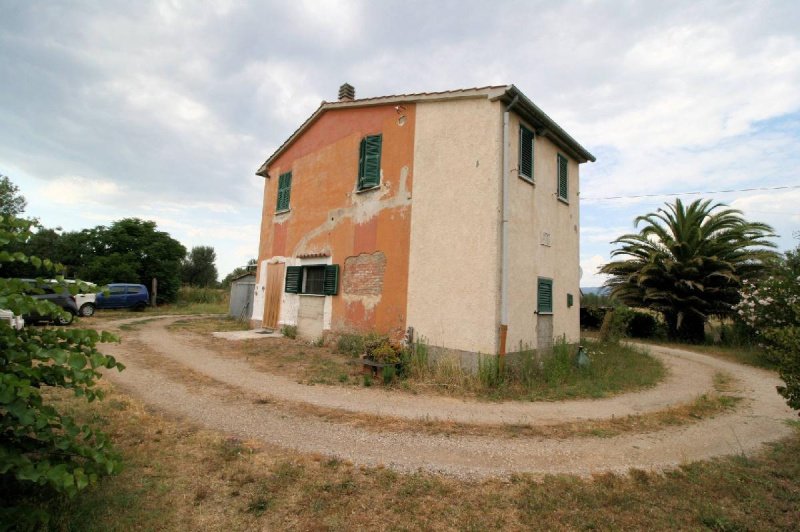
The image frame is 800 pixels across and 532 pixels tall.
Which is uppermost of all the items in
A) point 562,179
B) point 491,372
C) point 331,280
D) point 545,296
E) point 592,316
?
point 562,179

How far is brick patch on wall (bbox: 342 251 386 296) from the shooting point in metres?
10.5

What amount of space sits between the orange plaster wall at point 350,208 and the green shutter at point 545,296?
3201mm

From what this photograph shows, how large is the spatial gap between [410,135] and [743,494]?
9080 mm

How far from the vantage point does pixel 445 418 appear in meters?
5.79

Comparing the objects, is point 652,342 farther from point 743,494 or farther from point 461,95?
point 743,494

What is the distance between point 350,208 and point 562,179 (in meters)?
6.00

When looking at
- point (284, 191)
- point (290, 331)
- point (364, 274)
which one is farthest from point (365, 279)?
point (284, 191)

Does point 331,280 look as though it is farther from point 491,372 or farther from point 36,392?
point 36,392

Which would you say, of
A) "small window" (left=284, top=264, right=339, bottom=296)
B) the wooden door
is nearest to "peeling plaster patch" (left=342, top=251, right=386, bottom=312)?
"small window" (left=284, top=264, right=339, bottom=296)

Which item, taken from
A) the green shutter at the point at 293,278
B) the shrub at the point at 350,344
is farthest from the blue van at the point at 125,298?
the shrub at the point at 350,344

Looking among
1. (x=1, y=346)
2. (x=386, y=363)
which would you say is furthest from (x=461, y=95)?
(x=1, y=346)

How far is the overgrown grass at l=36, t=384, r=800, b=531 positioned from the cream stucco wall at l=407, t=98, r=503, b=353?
14.5ft

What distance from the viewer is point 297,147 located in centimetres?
1455

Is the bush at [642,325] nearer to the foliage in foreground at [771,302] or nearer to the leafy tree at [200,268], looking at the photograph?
the foliage in foreground at [771,302]
